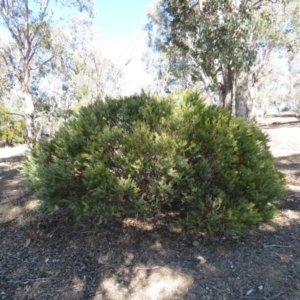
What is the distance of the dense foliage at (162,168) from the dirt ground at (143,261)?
10.0 inches

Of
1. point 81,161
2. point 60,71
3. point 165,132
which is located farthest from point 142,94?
point 60,71

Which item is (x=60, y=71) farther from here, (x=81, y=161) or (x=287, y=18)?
(x=81, y=161)

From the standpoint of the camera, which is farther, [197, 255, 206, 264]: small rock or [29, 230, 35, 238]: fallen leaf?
[29, 230, 35, 238]: fallen leaf

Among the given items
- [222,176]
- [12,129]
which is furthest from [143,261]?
[12,129]

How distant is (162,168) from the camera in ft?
7.98

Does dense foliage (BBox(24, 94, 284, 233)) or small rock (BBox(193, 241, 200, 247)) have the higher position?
dense foliage (BBox(24, 94, 284, 233))

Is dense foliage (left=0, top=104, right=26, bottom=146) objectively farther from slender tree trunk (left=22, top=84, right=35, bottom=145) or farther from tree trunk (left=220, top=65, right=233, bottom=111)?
tree trunk (left=220, top=65, right=233, bottom=111)

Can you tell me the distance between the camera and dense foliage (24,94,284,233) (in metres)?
2.45

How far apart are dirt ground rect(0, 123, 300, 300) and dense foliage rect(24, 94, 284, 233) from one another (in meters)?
0.25

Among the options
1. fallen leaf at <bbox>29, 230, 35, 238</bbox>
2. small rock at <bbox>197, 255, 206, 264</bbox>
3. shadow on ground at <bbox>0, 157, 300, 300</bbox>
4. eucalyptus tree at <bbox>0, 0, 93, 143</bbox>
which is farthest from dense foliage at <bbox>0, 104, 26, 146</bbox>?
small rock at <bbox>197, 255, 206, 264</bbox>

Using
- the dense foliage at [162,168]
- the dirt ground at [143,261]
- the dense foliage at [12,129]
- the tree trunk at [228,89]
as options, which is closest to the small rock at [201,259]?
the dirt ground at [143,261]

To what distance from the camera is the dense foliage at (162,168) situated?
96.3 inches

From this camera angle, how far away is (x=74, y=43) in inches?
547

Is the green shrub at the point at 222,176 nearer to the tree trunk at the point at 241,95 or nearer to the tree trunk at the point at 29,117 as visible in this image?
the tree trunk at the point at 241,95
